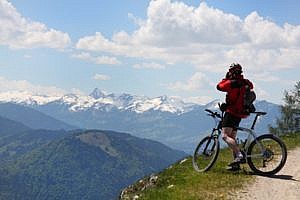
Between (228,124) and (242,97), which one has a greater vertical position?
(242,97)

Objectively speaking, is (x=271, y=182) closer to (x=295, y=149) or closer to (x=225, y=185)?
(x=225, y=185)

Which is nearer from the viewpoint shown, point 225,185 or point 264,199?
point 264,199

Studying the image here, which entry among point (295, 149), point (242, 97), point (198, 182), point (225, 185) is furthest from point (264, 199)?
point (295, 149)

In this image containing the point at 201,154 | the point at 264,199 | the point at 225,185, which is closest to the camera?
the point at 264,199

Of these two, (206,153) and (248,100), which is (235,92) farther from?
(206,153)

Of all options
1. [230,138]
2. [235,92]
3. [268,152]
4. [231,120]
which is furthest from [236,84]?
[268,152]

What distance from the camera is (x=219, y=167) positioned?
1786 centimetres

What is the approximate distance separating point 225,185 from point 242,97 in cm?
308

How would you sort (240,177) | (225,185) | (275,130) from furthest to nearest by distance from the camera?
1. (275,130)
2. (240,177)
3. (225,185)

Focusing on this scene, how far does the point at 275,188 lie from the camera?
14352 millimetres

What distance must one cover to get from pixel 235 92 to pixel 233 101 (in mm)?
328

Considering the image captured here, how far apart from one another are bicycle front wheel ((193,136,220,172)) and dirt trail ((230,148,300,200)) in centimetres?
183

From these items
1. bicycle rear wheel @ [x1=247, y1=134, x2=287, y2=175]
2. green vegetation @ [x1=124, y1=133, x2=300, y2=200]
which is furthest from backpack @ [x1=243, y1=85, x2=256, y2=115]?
green vegetation @ [x1=124, y1=133, x2=300, y2=200]

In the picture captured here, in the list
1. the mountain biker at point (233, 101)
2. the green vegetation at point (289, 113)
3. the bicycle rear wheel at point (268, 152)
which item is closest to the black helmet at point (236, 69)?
the mountain biker at point (233, 101)
